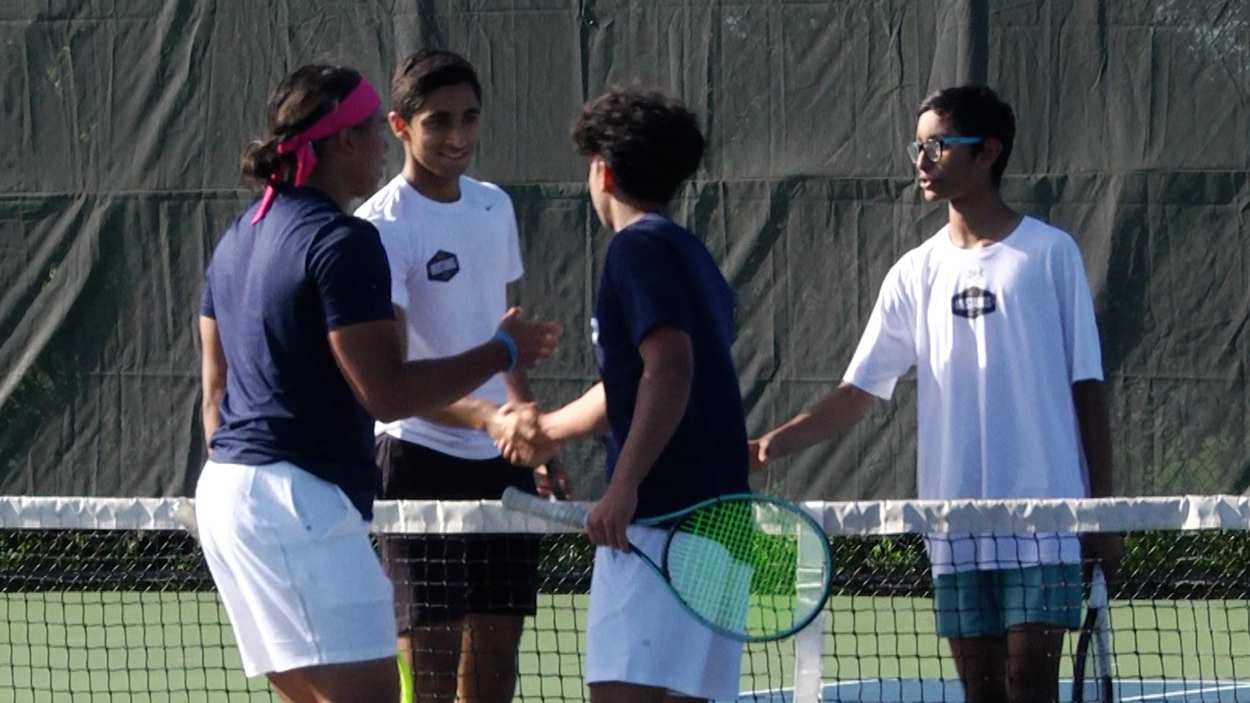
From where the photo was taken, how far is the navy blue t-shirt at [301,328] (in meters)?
2.83

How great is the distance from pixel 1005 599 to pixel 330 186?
138 centimetres

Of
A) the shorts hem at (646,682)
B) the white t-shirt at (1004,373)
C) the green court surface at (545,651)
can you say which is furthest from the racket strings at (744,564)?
the green court surface at (545,651)

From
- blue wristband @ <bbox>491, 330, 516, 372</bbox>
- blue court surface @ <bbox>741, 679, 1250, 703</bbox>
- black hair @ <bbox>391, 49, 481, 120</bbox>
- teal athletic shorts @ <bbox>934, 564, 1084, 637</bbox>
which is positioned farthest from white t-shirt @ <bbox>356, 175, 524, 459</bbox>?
blue court surface @ <bbox>741, 679, 1250, 703</bbox>

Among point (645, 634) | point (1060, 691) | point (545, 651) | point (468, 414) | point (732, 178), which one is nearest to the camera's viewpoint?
point (645, 634)

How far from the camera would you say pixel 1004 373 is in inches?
142

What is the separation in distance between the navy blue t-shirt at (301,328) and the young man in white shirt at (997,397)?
39.2 inches

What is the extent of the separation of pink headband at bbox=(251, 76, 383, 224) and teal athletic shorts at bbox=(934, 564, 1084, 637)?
53.3 inches

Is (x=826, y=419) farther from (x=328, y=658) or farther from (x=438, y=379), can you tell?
(x=328, y=658)

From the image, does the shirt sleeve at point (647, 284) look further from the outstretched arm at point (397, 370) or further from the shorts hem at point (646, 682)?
the shorts hem at point (646, 682)

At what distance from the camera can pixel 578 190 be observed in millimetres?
6469

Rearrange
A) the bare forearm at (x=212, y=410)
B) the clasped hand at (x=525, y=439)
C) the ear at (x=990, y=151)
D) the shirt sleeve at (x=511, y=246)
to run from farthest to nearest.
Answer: the shirt sleeve at (x=511, y=246), the ear at (x=990, y=151), the bare forearm at (x=212, y=410), the clasped hand at (x=525, y=439)

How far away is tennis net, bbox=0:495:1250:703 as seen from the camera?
144 inches

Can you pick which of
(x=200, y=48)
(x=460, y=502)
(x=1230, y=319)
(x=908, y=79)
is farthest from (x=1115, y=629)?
(x=200, y=48)

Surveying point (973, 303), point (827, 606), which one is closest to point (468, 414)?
point (973, 303)
